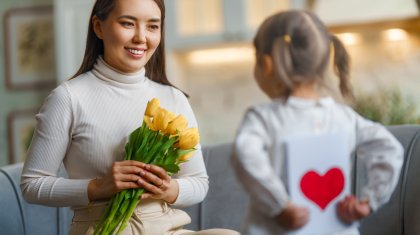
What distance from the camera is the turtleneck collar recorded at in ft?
2.37

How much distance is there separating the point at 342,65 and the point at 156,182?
0.72 feet

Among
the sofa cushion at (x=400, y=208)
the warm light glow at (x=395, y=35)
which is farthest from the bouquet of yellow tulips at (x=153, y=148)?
the warm light glow at (x=395, y=35)

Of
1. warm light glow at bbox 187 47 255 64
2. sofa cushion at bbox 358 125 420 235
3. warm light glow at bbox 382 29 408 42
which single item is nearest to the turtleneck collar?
sofa cushion at bbox 358 125 420 235

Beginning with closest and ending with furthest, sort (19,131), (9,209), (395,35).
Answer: (9,209) → (395,35) → (19,131)

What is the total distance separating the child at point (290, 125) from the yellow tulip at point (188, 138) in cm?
12

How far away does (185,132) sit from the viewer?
0.67m

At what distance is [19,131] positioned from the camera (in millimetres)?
3182

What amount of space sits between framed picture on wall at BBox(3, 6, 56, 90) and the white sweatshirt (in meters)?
2.71

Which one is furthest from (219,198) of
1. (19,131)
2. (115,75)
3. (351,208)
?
(19,131)

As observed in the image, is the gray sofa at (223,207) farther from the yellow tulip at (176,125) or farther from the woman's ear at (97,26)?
the woman's ear at (97,26)

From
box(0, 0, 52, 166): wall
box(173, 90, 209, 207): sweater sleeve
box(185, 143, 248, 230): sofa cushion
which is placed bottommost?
box(0, 0, 52, 166): wall

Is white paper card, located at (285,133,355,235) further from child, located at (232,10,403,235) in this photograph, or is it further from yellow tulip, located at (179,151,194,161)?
yellow tulip, located at (179,151,194,161)

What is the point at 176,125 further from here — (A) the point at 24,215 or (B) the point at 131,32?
(A) the point at 24,215

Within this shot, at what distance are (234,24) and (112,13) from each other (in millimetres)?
338
